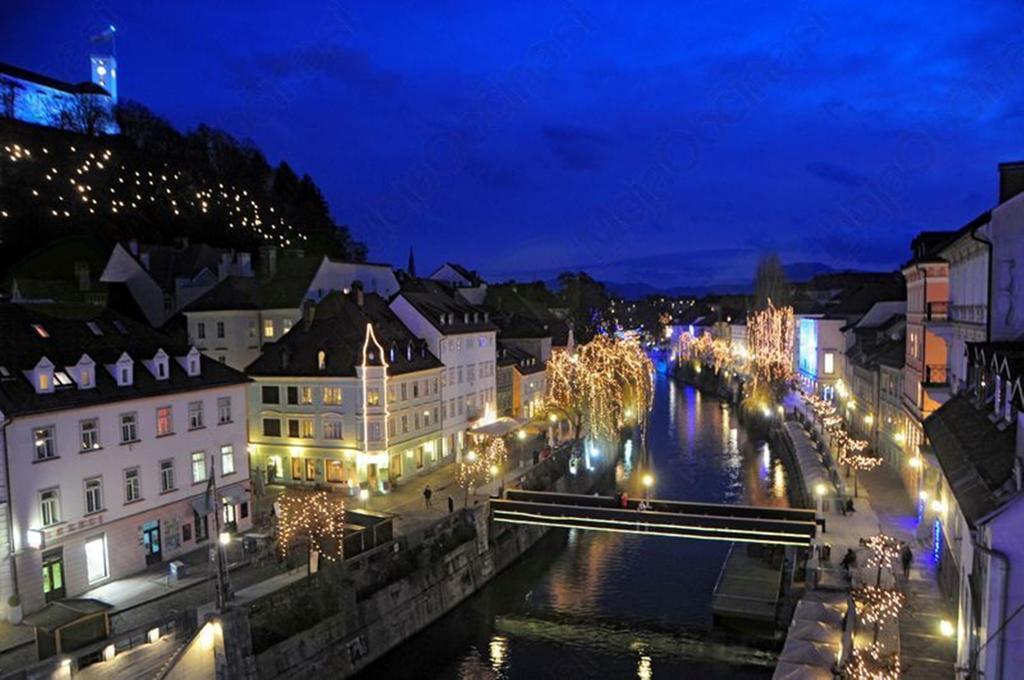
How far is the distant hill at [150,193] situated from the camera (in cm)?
8381

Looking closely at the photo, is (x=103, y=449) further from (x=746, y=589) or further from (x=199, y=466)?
(x=746, y=589)

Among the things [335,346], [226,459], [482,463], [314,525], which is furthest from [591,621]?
[335,346]

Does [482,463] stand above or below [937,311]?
below

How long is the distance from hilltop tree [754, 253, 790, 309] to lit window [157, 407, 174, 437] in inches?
3419

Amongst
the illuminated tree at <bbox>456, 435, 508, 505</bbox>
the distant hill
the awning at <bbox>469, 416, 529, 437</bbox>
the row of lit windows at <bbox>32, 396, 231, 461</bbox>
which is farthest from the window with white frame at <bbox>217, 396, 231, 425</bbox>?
the distant hill

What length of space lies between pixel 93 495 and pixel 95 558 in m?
2.36

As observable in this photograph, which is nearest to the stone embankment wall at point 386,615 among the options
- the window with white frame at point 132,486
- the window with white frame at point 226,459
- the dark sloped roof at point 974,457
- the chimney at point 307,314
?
the window with white frame at point 132,486

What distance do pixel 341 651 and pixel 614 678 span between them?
34.5 feet

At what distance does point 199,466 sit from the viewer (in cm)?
3547

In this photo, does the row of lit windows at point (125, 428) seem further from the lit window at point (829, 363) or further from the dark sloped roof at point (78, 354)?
the lit window at point (829, 363)

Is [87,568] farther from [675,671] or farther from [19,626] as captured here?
[675,671]

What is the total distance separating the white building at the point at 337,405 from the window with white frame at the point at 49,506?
16219mm

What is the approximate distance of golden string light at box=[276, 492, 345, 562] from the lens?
3189cm

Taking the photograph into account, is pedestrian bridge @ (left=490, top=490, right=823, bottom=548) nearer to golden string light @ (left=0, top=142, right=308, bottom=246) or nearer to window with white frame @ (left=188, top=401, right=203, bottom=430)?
window with white frame @ (left=188, top=401, right=203, bottom=430)
